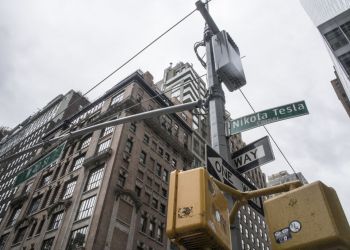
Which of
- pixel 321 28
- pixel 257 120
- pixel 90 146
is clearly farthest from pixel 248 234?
pixel 257 120

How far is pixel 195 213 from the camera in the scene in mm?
2434

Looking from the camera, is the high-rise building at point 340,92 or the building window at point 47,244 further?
the high-rise building at point 340,92

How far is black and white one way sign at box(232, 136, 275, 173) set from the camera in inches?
216

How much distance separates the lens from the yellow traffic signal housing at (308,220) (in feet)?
8.18

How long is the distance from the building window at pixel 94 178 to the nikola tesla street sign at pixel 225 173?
34.3 meters

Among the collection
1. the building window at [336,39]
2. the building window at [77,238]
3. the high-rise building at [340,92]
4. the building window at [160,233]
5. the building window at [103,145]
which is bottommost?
the building window at [77,238]

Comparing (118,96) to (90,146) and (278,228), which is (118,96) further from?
(278,228)

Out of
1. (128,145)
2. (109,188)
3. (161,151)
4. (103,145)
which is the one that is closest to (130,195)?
(109,188)

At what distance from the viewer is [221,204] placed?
2924 millimetres

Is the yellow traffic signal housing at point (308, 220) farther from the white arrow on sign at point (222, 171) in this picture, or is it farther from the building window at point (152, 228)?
the building window at point (152, 228)

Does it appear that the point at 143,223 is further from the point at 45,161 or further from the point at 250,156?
the point at 250,156

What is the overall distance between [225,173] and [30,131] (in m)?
91.1

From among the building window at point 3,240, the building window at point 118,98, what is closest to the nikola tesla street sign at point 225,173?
the building window at point 118,98

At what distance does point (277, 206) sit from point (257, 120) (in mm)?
3367
